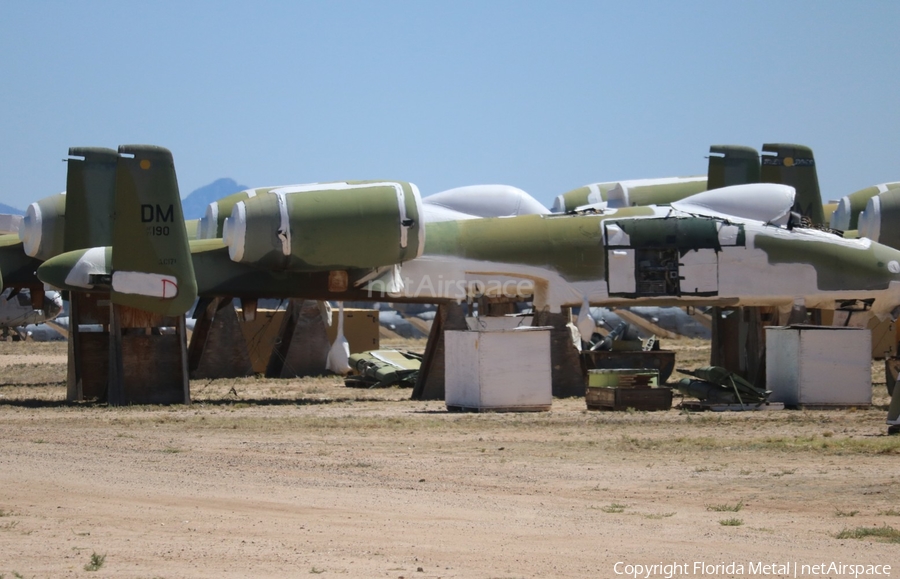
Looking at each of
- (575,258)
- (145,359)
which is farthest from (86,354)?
(575,258)

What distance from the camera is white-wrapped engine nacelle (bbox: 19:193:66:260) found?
24.5 m

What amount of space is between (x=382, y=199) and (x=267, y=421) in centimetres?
565

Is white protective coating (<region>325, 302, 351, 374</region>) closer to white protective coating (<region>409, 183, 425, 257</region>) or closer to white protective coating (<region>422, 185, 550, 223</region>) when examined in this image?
white protective coating (<region>422, 185, 550, 223</region>)

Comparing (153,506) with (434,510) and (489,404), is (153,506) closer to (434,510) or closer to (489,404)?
(434,510)

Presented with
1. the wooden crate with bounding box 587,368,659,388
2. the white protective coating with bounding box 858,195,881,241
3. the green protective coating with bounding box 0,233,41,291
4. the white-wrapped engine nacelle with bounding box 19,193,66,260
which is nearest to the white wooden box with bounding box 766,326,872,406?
the wooden crate with bounding box 587,368,659,388

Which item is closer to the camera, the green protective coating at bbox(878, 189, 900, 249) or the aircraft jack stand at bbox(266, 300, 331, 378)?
the green protective coating at bbox(878, 189, 900, 249)

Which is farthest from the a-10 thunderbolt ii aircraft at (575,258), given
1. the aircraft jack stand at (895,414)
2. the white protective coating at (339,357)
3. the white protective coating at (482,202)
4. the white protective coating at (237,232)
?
the white protective coating at (339,357)

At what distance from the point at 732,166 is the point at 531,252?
746cm

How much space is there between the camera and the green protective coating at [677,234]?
24.2 m

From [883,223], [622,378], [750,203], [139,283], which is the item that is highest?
[750,203]

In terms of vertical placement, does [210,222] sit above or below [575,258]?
above

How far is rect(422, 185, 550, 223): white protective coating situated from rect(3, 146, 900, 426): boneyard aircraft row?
301mm

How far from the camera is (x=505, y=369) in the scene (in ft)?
67.5

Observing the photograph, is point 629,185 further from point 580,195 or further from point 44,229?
point 44,229
